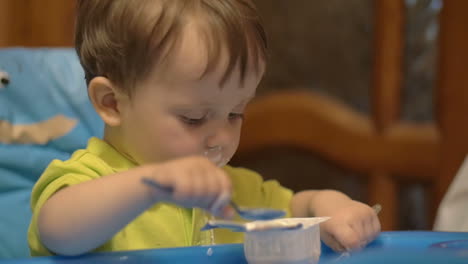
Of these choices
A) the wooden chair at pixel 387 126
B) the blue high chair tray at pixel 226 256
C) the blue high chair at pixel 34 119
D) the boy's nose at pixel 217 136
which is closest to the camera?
the blue high chair tray at pixel 226 256

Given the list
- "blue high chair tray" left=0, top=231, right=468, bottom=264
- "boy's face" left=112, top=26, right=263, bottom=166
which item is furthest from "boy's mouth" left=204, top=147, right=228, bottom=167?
"blue high chair tray" left=0, top=231, right=468, bottom=264

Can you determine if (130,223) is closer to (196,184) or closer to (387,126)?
(196,184)

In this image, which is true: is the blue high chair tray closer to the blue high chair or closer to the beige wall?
the blue high chair

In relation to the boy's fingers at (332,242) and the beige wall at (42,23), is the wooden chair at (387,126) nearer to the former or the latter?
the beige wall at (42,23)

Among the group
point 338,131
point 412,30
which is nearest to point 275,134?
point 338,131

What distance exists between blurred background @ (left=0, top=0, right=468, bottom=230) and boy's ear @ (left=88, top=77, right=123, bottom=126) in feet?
2.75

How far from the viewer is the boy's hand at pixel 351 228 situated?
2.12ft

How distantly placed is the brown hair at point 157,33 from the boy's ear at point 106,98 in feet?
0.04

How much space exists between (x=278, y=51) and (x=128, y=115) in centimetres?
103

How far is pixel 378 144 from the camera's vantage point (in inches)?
62.4

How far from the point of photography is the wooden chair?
1481mm

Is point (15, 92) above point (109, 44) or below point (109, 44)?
below

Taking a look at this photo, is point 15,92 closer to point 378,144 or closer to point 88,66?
point 88,66

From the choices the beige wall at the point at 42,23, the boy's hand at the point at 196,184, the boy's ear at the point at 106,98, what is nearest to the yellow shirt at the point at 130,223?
the boy's ear at the point at 106,98
